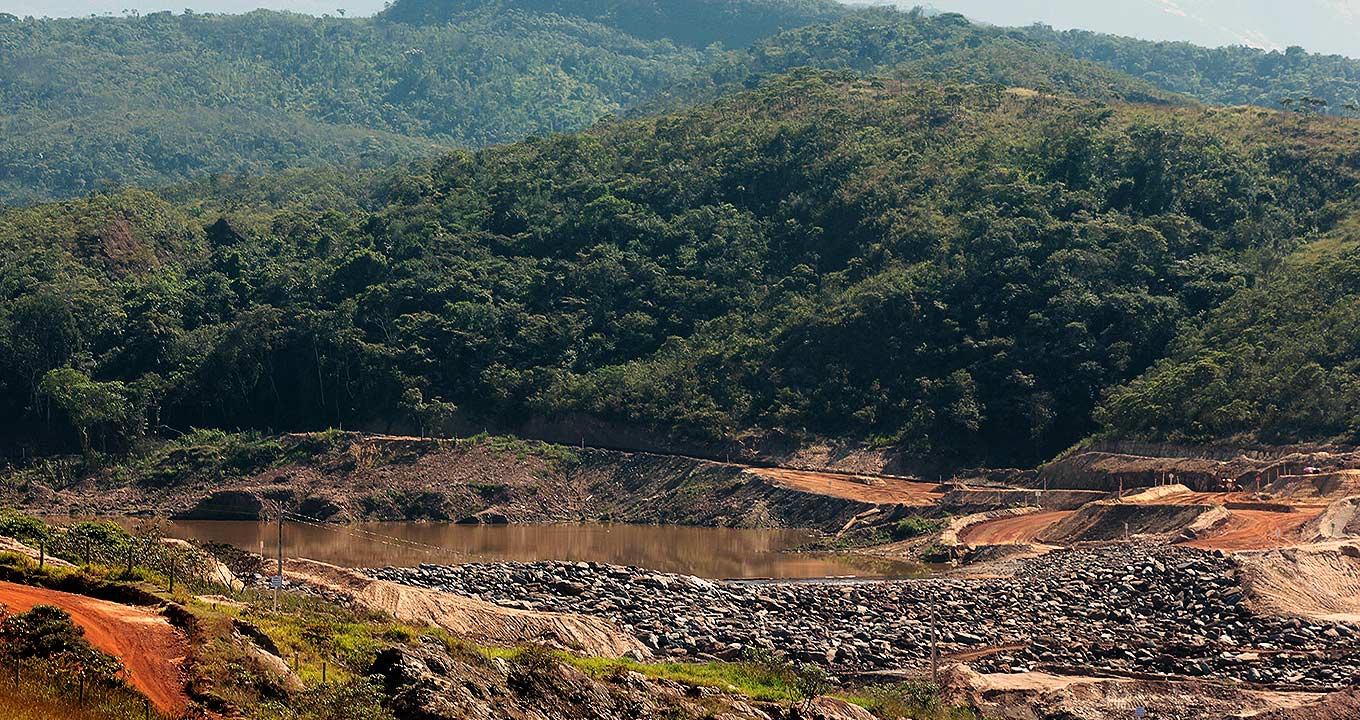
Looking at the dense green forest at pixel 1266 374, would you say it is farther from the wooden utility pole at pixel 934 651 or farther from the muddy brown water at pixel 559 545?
the wooden utility pole at pixel 934 651

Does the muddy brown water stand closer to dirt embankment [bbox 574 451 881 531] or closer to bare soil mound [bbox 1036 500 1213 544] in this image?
dirt embankment [bbox 574 451 881 531]

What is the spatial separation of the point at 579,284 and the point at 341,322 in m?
12.6

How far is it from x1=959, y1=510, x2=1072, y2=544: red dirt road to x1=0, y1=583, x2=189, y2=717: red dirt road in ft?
117

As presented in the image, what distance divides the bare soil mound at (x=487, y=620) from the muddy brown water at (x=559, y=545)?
12850 millimetres

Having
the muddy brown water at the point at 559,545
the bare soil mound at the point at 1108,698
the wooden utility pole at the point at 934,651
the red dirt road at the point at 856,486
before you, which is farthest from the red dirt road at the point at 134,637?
the red dirt road at the point at 856,486

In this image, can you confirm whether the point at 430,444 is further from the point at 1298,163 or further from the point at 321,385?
the point at 1298,163

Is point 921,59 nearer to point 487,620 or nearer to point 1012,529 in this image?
point 1012,529

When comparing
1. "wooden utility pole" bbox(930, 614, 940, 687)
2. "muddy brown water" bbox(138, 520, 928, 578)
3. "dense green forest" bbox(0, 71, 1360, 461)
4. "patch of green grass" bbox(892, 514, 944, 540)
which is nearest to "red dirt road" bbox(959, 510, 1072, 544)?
"patch of green grass" bbox(892, 514, 944, 540)

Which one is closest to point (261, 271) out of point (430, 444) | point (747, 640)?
point (430, 444)

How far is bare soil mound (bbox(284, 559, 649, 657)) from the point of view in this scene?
37.2 metres

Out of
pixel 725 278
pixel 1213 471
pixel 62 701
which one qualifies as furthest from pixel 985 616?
pixel 725 278

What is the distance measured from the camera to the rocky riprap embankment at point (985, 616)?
3716cm

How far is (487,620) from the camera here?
126 feet

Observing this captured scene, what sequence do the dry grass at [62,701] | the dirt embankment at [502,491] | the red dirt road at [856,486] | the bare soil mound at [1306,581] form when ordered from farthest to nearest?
the dirt embankment at [502,491], the red dirt road at [856,486], the bare soil mound at [1306,581], the dry grass at [62,701]
